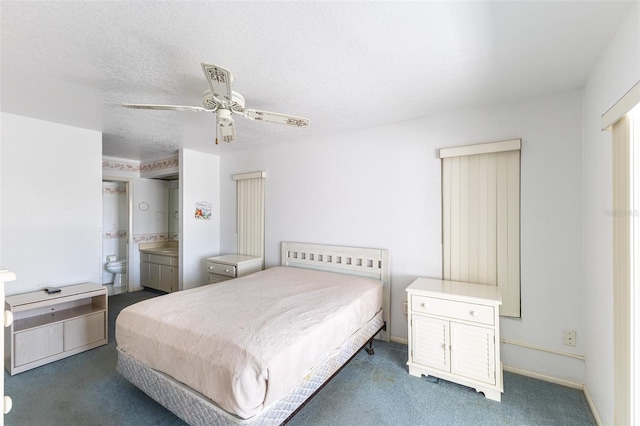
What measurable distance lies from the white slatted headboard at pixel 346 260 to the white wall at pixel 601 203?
165 cm

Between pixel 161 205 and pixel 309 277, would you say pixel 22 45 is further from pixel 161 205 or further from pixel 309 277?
pixel 161 205

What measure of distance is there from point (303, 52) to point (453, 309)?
7.38 feet

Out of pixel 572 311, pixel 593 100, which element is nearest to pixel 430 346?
pixel 572 311

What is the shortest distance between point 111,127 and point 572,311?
495 centimetres

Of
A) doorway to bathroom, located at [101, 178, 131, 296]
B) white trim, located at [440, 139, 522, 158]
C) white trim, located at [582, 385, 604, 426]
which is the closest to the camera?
white trim, located at [582, 385, 604, 426]

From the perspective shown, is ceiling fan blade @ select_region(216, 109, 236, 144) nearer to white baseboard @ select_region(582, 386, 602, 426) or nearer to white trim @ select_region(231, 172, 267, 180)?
white trim @ select_region(231, 172, 267, 180)

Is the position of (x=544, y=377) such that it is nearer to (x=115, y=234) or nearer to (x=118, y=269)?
(x=118, y=269)

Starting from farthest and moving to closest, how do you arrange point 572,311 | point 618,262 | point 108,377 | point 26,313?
1. point 26,313
2. point 108,377
3. point 572,311
4. point 618,262

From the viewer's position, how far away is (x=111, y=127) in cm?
329

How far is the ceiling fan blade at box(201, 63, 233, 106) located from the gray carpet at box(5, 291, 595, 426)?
2.23 m

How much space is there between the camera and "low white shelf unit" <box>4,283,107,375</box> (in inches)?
104

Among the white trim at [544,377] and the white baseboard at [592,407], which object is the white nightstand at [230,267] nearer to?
the white trim at [544,377]

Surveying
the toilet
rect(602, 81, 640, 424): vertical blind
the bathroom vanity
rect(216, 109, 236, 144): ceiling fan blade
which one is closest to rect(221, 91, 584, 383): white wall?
rect(602, 81, 640, 424): vertical blind

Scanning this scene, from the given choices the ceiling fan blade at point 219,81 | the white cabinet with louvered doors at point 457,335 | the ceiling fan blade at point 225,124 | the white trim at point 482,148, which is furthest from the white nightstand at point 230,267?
the white trim at point 482,148
